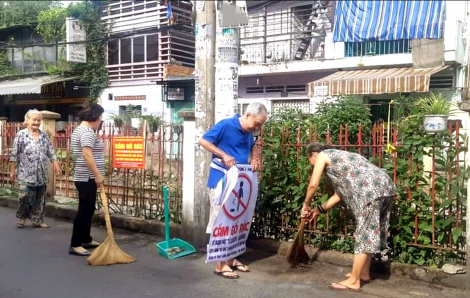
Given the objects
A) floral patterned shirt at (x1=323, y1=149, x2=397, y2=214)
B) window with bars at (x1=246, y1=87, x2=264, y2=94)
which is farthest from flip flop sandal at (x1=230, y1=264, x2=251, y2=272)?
window with bars at (x1=246, y1=87, x2=264, y2=94)

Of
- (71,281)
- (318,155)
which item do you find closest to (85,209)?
(71,281)

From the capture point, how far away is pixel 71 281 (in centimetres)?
435

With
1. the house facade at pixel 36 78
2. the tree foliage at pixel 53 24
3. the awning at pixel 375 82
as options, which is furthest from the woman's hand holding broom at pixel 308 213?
the tree foliage at pixel 53 24

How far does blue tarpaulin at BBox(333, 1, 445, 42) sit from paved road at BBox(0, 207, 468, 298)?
8267 millimetres

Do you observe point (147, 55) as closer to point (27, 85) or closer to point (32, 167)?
point (27, 85)

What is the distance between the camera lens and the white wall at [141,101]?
63.6 feet

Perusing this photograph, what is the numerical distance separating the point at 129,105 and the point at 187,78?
11.3 feet

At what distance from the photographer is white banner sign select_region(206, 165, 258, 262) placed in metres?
4.38

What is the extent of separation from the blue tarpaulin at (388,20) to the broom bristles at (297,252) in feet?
26.2

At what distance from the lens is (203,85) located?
17.2 ft

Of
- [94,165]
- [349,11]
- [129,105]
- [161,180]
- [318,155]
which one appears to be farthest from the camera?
[129,105]

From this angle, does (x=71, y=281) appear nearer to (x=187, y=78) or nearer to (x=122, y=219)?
(x=122, y=219)

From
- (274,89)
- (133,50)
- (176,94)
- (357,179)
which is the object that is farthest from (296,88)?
(357,179)

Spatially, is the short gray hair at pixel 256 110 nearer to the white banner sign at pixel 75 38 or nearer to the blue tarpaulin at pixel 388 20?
the blue tarpaulin at pixel 388 20
